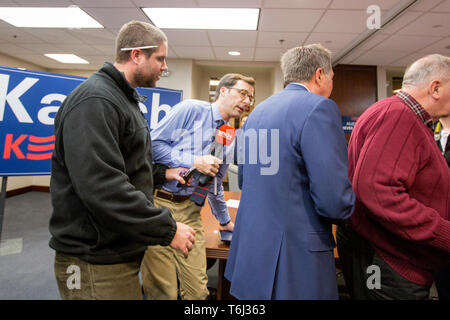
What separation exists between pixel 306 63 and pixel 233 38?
3.69 metres

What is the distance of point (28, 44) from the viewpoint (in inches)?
194

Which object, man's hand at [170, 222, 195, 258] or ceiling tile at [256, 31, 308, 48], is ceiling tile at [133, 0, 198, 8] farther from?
man's hand at [170, 222, 195, 258]

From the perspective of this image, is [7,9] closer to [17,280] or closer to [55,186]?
[17,280]

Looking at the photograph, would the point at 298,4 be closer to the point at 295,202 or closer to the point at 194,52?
the point at 194,52

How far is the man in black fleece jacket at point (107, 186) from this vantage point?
2.37ft

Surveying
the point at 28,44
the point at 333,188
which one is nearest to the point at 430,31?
the point at 333,188

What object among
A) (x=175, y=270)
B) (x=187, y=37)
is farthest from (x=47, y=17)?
(x=175, y=270)

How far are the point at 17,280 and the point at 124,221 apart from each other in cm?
237

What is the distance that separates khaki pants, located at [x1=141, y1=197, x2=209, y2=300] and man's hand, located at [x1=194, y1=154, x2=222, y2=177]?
0.74 feet

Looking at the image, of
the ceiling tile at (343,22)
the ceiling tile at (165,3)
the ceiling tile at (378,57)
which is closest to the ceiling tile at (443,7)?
the ceiling tile at (343,22)

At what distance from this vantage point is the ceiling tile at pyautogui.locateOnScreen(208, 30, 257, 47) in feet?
13.3

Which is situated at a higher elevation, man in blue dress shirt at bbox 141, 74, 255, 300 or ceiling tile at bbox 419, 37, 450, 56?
ceiling tile at bbox 419, 37, 450, 56

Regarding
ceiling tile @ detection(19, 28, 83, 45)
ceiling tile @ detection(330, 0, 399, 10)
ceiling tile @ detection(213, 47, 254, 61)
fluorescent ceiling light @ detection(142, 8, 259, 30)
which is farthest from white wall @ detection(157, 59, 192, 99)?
ceiling tile @ detection(330, 0, 399, 10)

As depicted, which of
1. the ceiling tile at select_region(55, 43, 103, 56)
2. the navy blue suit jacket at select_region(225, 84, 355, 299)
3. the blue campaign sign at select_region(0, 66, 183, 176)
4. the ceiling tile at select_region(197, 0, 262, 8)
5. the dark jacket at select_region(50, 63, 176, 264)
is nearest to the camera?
the dark jacket at select_region(50, 63, 176, 264)
